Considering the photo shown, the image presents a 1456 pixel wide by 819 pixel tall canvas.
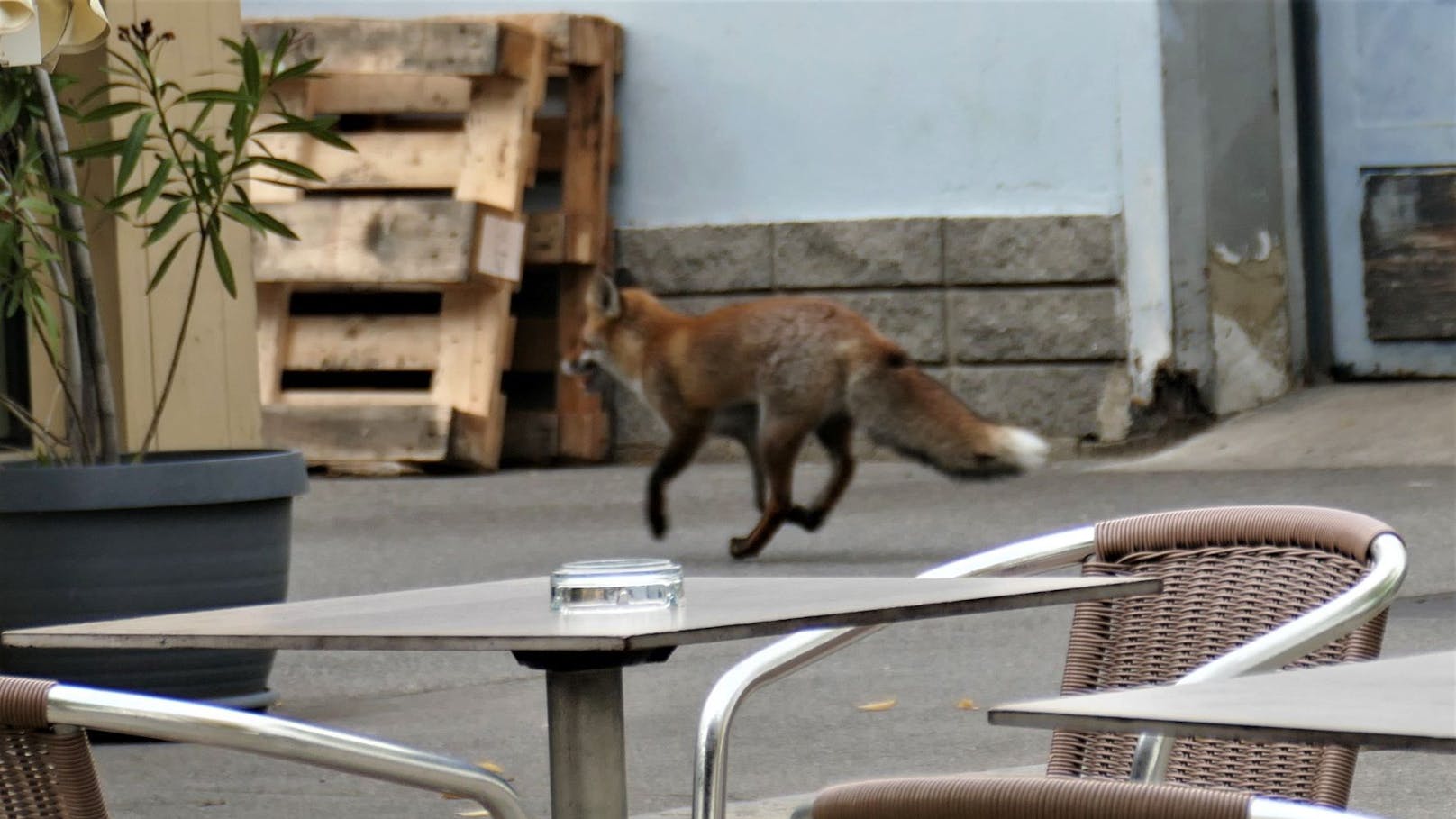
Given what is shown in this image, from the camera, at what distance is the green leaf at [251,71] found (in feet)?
15.3

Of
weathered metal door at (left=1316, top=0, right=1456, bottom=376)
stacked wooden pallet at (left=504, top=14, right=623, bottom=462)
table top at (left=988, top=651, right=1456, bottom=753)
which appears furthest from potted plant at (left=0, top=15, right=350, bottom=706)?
weathered metal door at (left=1316, top=0, right=1456, bottom=376)

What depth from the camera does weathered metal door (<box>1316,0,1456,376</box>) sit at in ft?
32.0

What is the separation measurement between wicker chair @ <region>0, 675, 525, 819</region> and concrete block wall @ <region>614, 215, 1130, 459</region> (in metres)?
8.10

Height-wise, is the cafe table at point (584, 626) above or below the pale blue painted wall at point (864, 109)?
below

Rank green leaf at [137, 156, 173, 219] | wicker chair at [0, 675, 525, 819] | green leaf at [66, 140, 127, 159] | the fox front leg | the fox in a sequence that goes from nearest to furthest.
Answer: wicker chair at [0, 675, 525, 819]
green leaf at [137, 156, 173, 219]
green leaf at [66, 140, 127, 159]
the fox
the fox front leg

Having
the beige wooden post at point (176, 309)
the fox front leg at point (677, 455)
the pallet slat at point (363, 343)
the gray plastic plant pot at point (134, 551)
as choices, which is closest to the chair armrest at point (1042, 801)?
the gray plastic plant pot at point (134, 551)

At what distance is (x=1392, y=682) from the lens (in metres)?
1.61

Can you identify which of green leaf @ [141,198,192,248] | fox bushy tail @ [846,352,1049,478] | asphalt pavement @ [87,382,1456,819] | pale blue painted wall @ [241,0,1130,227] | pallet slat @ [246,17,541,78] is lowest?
asphalt pavement @ [87,382,1456,819]

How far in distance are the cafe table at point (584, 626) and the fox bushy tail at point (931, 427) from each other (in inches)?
174

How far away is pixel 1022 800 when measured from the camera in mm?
1523

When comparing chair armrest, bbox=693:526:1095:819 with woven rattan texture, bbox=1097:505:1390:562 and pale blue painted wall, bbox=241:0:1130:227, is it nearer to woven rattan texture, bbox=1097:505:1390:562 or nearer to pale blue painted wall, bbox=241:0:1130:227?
woven rattan texture, bbox=1097:505:1390:562

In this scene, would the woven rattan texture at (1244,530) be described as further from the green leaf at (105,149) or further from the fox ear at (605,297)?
the fox ear at (605,297)

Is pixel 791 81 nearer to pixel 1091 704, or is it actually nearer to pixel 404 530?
pixel 404 530

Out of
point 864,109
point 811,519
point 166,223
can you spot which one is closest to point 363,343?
point 864,109
